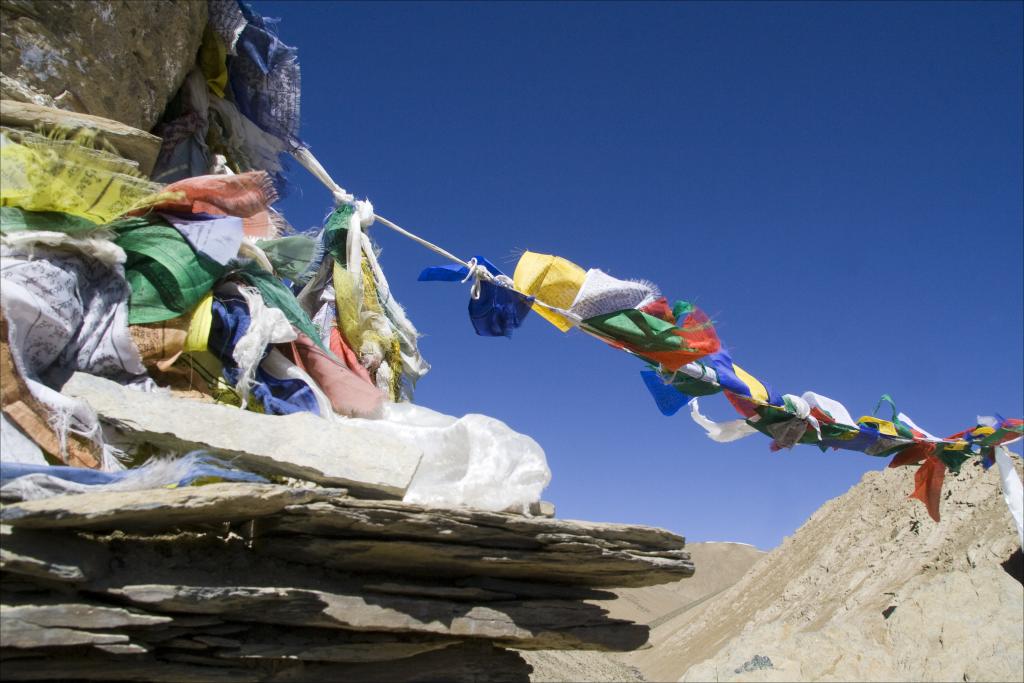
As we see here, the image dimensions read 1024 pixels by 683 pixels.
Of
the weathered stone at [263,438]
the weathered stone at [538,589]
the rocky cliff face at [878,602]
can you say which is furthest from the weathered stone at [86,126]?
the rocky cliff face at [878,602]

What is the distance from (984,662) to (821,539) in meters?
13.6

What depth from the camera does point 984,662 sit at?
15.1 metres

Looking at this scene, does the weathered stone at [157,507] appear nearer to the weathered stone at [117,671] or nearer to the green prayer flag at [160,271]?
the weathered stone at [117,671]

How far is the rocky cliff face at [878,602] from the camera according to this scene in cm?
1605

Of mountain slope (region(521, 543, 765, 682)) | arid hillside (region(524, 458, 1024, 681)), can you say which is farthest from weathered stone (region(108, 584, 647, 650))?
mountain slope (region(521, 543, 765, 682))

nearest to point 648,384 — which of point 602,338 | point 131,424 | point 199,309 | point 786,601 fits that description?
point 602,338

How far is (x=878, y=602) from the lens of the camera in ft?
65.9

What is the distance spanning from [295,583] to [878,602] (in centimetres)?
1985

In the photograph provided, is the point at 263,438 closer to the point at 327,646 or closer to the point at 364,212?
the point at 327,646

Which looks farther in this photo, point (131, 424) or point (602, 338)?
point (602, 338)

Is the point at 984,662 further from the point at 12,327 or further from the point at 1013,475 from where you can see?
the point at 12,327

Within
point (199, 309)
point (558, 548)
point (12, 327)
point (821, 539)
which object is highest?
point (821, 539)

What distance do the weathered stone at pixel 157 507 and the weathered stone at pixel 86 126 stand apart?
6.55 feet

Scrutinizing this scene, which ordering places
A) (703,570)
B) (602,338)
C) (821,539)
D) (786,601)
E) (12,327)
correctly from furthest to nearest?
A: 1. (703,570)
2. (821,539)
3. (786,601)
4. (602,338)
5. (12,327)
